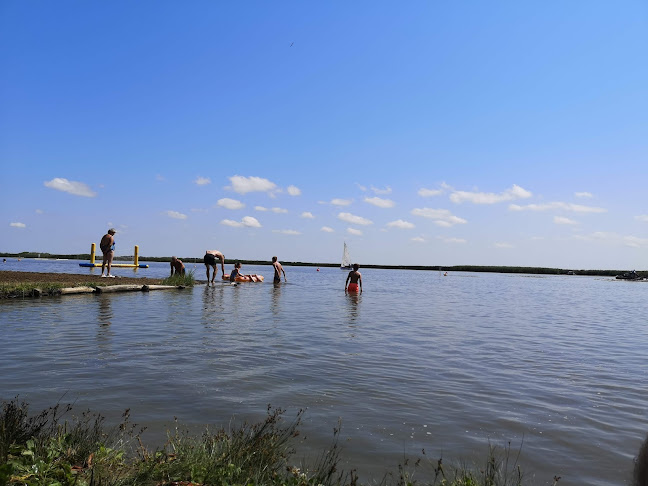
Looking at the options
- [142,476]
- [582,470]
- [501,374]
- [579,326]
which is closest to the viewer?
[142,476]

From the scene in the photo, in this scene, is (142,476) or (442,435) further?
(442,435)

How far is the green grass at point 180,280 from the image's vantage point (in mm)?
26672

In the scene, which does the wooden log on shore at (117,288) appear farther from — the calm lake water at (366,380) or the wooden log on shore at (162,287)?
the calm lake water at (366,380)

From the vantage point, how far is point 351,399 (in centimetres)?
688

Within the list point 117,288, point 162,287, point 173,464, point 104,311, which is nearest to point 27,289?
point 117,288

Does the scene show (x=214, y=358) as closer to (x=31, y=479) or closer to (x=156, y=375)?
(x=156, y=375)

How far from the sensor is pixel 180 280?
89.5 ft

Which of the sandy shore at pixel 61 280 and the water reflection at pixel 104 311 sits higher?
the sandy shore at pixel 61 280

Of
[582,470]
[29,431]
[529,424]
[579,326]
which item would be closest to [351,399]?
[529,424]

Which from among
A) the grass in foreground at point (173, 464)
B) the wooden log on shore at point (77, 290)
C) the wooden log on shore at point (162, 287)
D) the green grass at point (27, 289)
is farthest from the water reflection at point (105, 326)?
the grass in foreground at point (173, 464)

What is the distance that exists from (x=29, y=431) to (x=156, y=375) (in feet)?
10.9

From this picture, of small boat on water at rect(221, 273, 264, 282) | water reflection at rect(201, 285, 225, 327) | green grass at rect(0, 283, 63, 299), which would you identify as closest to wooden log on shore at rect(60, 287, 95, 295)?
green grass at rect(0, 283, 63, 299)

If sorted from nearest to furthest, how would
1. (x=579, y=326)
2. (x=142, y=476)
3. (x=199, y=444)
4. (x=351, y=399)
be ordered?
(x=142, y=476) < (x=199, y=444) < (x=351, y=399) < (x=579, y=326)

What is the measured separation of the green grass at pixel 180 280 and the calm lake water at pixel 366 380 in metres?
11.4
